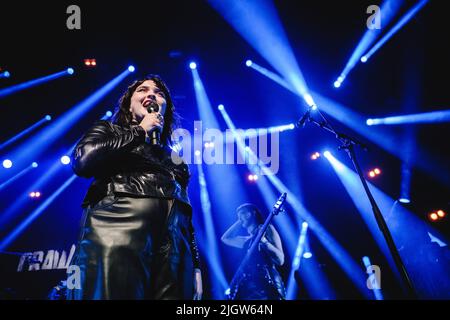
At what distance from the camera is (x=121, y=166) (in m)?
1.53

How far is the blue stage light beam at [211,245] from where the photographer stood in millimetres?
7699

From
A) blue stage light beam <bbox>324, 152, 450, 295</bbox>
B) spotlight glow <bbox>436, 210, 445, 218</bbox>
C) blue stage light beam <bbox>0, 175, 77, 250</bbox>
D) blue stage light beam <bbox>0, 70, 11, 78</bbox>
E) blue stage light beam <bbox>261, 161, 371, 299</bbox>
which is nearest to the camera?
blue stage light beam <bbox>324, 152, 450, 295</bbox>

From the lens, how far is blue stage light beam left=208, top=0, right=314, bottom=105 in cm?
602

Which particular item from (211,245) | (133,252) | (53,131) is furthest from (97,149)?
(53,131)

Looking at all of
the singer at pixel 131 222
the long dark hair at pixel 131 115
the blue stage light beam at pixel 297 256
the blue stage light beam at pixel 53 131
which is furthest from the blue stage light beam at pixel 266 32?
the singer at pixel 131 222

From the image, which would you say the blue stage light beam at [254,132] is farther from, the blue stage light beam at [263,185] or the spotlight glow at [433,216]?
the spotlight glow at [433,216]

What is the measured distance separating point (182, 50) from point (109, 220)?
648 centimetres

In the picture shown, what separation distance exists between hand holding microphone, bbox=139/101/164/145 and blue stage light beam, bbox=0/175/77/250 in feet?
25.1

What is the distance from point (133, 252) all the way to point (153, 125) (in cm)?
85

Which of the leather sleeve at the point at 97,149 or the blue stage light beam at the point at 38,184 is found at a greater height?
the blue stage light beam at the point at 38,184

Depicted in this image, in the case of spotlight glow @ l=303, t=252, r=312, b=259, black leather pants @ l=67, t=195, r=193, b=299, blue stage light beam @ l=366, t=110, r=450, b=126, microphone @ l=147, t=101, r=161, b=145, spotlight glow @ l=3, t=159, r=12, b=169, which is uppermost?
blue stage light beam @ l=366, t=110, r=450, b=126

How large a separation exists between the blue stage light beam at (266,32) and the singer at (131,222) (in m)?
5.38

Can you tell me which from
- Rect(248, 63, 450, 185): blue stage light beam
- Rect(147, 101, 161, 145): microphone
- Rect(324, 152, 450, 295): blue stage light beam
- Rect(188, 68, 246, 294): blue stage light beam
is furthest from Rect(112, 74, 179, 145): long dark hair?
Rect(188, 68, 246, 294): blue stage light beam

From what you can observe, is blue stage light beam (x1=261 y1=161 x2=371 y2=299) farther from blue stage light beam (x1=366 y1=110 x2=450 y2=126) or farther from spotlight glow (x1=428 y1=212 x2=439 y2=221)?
blue stage light beam (x1=366 y1=110 x2=450 y2=126)
